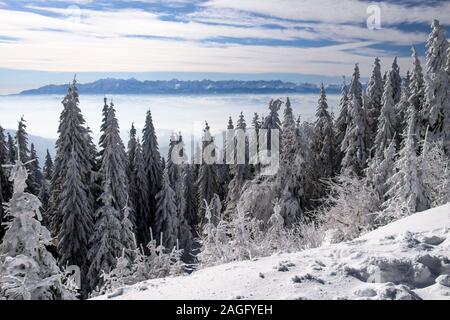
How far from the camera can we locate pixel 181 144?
2275 inches

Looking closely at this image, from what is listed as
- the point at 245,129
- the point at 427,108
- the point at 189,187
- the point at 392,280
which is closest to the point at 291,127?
the point at 427,108

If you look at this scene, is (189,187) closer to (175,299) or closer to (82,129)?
(82,129)

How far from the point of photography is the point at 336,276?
7.23 meters

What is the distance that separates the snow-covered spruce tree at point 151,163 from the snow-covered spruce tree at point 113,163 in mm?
10233

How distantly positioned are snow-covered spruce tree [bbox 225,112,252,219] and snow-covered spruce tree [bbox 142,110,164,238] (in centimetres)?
844

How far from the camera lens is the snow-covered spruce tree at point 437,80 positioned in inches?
1409

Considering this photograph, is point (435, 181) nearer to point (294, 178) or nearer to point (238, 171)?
point (294, 178)

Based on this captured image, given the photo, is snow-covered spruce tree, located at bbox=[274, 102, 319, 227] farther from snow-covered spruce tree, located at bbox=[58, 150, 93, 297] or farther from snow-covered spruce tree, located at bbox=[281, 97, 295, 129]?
snow-covered spruce tree, located at bbox=[58, 150, 93, 297]

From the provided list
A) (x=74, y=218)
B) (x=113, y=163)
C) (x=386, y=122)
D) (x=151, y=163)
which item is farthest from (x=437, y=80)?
(x=74, y=218)

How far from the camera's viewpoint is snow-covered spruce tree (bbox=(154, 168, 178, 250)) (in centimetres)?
4628

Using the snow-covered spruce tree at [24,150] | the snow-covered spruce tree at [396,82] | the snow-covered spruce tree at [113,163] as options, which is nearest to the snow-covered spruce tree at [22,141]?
the snow-covered spruce tree at [24,150]

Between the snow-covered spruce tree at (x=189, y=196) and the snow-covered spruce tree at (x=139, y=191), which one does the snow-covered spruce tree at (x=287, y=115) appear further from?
the snow-covered spruce tree at (x=189, y=196)

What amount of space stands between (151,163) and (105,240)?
658 inches
